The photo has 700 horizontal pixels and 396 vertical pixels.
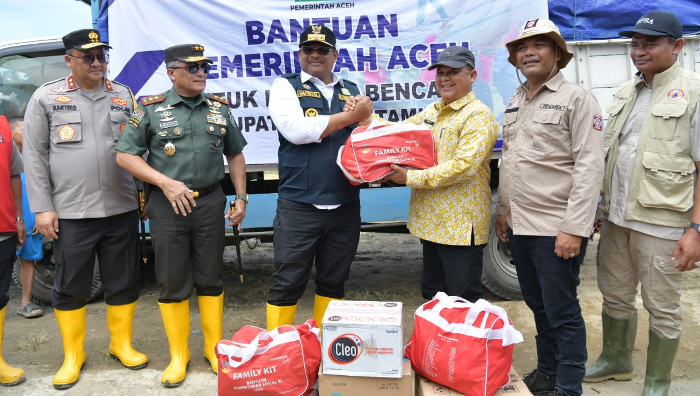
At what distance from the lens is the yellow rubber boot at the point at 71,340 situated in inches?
123

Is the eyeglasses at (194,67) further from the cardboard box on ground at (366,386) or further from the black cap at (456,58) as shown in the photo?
the cardboard box on ground at (366,386)

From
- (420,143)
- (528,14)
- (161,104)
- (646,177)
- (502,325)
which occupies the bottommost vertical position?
(502,325)

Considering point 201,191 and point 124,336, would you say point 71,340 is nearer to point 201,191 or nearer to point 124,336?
point 124,336

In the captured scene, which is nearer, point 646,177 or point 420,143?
point 646,177

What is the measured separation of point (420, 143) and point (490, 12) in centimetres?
181

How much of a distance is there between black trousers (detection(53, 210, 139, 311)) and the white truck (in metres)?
1.11

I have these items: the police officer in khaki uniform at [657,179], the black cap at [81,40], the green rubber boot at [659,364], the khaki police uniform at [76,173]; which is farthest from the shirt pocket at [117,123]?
the green rubber boot at [659,364]

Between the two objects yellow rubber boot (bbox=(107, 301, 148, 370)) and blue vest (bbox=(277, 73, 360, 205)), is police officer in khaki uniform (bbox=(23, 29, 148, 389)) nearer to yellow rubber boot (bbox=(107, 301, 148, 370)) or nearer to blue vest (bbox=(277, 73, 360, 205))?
yellow rubber boot (bbox=(107, 301, 148, 370))

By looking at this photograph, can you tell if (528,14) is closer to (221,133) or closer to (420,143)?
(420,143)

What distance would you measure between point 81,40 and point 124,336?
184cm

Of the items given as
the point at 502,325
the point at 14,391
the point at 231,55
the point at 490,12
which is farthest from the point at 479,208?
the point at 14,391

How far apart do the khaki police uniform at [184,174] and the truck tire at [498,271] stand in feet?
7.27

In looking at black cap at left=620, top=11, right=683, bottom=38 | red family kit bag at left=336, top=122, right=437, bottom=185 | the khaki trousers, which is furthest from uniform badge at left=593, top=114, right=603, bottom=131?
red family kit bag at left=336, top=122, right=437, bottom=185

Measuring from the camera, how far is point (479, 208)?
9.33 ft
